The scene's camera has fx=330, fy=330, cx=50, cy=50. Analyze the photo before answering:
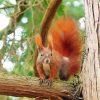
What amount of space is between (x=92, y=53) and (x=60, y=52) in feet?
2.16

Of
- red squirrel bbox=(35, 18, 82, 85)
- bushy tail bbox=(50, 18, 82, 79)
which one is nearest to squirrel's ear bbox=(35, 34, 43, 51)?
red squirrel bbox=(35, 18, 82, 85)

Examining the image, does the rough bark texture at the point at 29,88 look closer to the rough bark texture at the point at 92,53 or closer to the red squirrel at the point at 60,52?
the rough bark texture at the point at 92,53

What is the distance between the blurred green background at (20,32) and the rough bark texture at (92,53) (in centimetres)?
64

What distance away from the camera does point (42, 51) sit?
2314 mm

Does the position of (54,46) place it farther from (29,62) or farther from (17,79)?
(17,79)

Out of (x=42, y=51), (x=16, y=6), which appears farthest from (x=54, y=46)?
(x=16, y=6)

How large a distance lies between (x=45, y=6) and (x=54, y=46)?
439 mm

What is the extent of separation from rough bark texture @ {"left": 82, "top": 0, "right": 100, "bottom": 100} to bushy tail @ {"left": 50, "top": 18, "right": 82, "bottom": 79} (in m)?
0.41

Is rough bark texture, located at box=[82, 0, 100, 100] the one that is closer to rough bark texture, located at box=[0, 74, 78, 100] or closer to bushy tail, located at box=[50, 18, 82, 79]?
rough bark texture, located at box=[0, 74, 78, 100]

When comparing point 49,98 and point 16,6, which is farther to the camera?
point 16,6

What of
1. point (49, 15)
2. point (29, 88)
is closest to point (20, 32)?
point (49, 15)

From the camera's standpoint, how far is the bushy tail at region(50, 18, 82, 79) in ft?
7.34

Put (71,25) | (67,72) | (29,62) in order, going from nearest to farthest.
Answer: (71,25) → (67,72) → (29,62)

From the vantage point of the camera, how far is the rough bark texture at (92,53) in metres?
1.72
